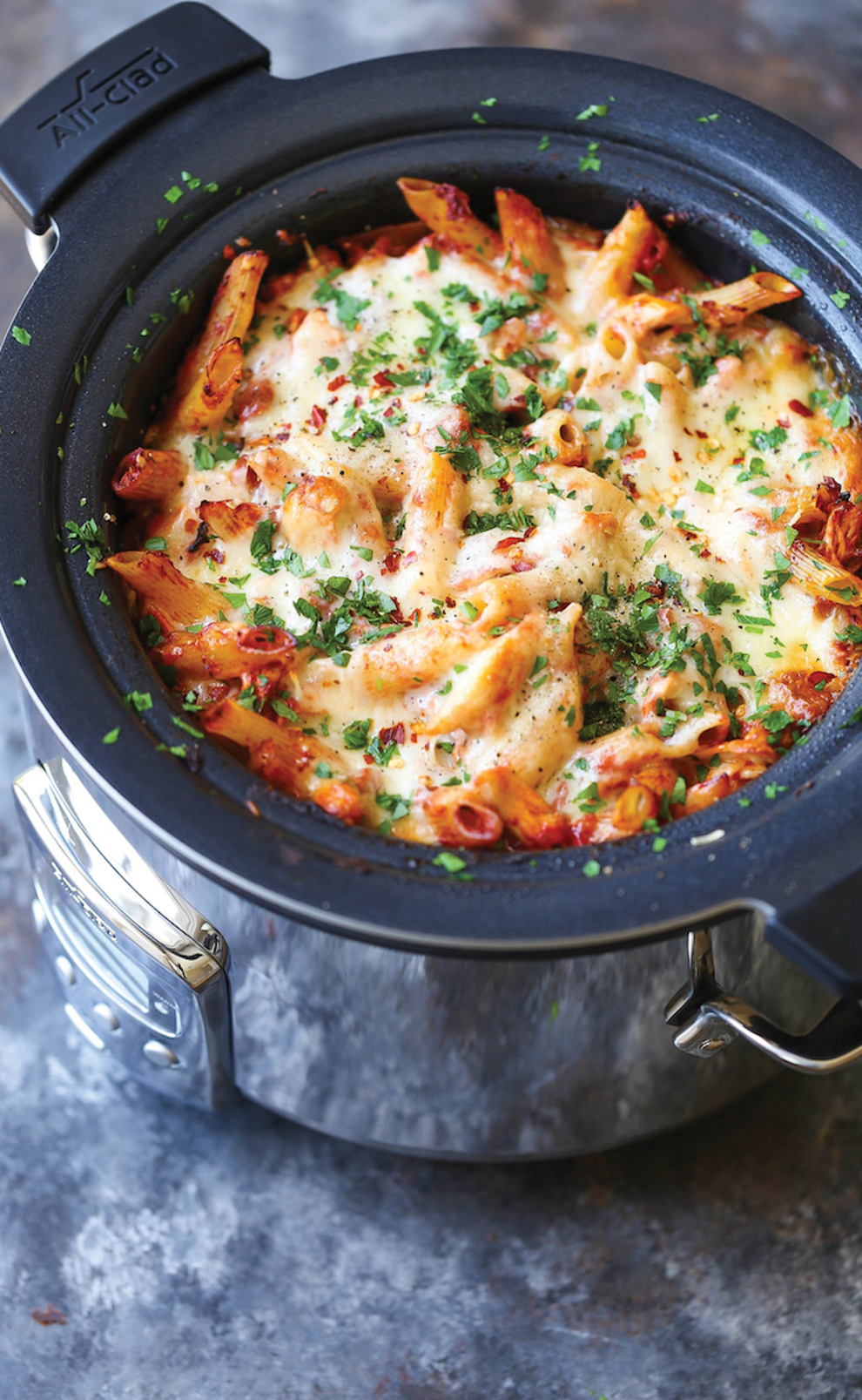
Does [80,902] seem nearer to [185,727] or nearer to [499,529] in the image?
[185,727]

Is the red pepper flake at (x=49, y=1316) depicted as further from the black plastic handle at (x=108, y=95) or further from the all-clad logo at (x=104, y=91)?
the all-clad logo at (x=104, y=91)

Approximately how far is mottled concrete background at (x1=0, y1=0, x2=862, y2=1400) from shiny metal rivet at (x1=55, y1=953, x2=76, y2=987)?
10.0 inches

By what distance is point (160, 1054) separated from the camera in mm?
2211

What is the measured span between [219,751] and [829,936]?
781 mm

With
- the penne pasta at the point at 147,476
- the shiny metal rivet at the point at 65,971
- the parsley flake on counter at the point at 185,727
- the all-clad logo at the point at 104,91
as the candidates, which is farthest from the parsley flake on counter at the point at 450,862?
the all-clad logo at the point at 104,91

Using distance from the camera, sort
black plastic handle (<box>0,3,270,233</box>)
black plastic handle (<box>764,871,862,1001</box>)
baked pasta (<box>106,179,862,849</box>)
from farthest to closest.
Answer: black plastic handle (<box>0,3,270,233</box>)
baked pasta (<box>106,179,862,849</box>)
black plastic handle (<box>764,871,862,1001</box>)

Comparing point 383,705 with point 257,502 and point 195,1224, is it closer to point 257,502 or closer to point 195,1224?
point 257,502

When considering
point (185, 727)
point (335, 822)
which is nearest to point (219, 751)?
point (185, 727)

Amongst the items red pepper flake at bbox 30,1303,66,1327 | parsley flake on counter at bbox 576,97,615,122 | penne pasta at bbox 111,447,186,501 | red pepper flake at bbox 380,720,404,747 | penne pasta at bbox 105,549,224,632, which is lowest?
red pepper flake at bbox 30,1303,66,1327

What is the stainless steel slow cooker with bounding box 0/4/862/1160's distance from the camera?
5.30 feet

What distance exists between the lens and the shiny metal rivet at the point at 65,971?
230 centimetres

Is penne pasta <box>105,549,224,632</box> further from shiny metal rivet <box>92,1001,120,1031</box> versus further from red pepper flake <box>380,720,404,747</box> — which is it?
shiny metal rivet <box>92,1001,120,1031</box>

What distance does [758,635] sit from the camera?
6.48 ft

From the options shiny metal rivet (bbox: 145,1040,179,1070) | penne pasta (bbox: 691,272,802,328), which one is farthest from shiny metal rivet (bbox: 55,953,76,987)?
penne pasta (bbox: 691,272,802,328)
